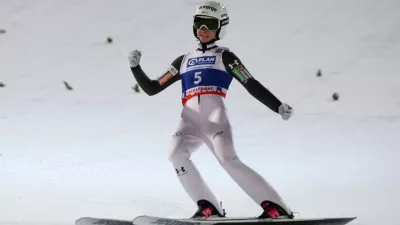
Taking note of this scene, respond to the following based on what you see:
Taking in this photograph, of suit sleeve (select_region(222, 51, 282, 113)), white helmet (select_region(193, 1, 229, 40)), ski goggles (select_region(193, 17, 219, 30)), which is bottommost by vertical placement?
suit sleeve (select_region(222, 51, 282, 113))

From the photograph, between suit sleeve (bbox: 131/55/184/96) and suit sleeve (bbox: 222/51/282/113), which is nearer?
suit sleeve (bbox: 222/51/282/113)

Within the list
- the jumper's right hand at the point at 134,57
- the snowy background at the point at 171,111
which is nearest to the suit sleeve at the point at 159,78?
the jumper's right hand at the point at 134,57

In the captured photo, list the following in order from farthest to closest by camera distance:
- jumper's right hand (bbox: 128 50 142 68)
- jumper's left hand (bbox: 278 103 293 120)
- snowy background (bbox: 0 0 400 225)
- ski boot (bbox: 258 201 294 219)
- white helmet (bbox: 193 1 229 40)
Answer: snowy background (bbox: 0 0 400 225) → jumper's right hand (bbox: 128 50 142 68) → white helmet (bbox: 193 1 229 40) → ski boot (bbox: 258 201 294 219) → jumper's left hand (bbox: 278 103 293 120)

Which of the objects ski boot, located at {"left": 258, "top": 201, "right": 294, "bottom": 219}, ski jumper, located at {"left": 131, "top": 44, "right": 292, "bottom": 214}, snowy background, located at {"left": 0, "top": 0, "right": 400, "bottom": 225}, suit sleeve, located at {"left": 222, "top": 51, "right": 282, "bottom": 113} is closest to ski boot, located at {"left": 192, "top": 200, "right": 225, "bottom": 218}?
ski jumper, located at {"left": 131, "top": 44, "right": 292, "bottom": 214}

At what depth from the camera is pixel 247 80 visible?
6.23 m

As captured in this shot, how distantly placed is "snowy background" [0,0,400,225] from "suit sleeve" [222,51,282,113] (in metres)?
1.53

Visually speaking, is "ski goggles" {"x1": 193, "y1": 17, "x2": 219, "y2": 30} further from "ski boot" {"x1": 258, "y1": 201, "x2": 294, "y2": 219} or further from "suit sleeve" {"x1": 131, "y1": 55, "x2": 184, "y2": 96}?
"ski boot" {"x1": 258, "y1": 201, "x2": 294, "y2": 219}

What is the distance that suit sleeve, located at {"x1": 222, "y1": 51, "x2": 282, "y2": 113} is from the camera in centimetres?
615

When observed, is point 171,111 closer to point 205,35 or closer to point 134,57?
point 134,57

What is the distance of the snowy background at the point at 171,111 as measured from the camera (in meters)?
8.08

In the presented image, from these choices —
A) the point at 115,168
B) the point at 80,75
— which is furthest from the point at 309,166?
the point at 80,75

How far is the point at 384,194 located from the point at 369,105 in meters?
5.39

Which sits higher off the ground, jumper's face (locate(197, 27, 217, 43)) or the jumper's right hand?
jumper's face (locate(197, 27, 217, 43))

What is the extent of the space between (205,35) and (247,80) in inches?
19.3
